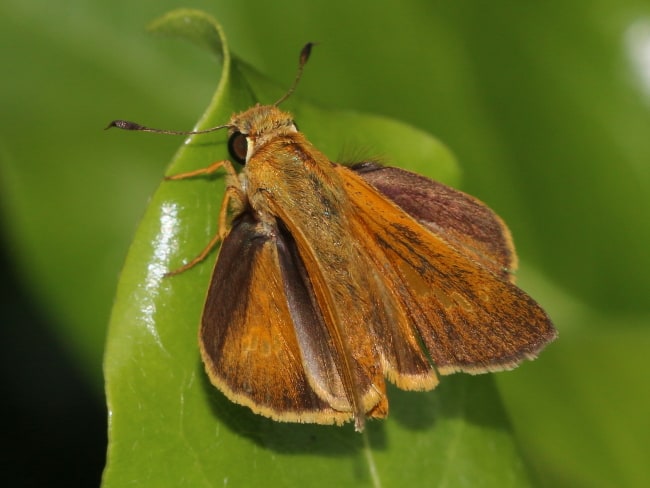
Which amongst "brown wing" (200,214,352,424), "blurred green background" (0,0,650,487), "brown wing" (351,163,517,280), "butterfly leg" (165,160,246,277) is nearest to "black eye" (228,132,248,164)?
"butterfly leg" (165,160,246,277)

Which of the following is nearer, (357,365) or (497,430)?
(357,365)

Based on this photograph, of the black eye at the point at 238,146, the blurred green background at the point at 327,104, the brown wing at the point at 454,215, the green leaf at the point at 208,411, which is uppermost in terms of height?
the blurred green background at the point at 327,104

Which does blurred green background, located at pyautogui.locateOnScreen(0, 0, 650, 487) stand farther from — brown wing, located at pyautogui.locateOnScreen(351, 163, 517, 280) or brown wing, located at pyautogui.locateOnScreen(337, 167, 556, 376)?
brown wing, located at pyautogui.locateOnScreen(337, 167, 556, 376)

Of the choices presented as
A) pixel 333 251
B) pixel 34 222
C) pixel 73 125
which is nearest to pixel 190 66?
pixel 73 125

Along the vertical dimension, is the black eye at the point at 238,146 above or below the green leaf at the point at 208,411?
above

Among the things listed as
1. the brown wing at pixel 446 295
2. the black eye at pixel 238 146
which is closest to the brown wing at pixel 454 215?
the brown wing at pixel 446 295

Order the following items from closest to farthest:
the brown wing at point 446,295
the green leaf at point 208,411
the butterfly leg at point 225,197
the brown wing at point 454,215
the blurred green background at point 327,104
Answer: the green leaf at point 208,411 → the brown wing at point 446,295 → the butterfly leg at point 225,197 → the brown wing at point 454,215 → the blurred green background at point 327,104

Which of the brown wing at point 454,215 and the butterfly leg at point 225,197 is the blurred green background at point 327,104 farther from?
the butterfly leg at point 225,197

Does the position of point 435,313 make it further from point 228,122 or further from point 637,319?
point 637,319
